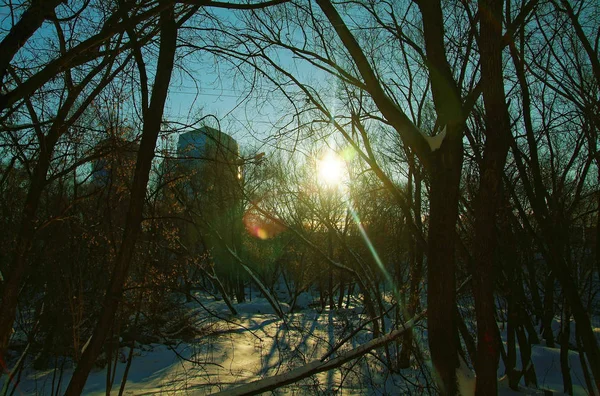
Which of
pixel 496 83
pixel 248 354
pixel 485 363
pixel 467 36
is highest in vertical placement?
pixel 467 36

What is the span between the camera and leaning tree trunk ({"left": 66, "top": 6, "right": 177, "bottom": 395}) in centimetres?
319

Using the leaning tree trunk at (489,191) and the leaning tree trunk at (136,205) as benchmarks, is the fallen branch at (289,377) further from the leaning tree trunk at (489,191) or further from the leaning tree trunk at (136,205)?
the leaning tree trunk at (136,205)

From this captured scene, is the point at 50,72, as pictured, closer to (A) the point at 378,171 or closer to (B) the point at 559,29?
(A) the point at 378,171

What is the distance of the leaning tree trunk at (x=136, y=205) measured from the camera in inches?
126

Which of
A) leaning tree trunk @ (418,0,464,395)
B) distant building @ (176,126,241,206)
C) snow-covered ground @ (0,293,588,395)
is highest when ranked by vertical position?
distant building @ (176,126,241,206)

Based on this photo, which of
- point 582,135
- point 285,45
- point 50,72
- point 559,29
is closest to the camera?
point 50,72

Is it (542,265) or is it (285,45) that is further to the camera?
(542,265)

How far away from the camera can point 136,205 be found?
341 centimetres

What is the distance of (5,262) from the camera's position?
30.0 ft

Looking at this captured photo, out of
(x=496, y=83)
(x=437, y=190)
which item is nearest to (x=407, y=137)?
(x=437, y=190)

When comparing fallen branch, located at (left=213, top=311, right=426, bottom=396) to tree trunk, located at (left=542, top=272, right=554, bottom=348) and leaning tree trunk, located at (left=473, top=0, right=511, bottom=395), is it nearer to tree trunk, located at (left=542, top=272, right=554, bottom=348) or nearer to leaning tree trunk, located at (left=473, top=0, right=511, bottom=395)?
leaning tree trunk, located at (left=473, top=0, right=511, bottom=395)

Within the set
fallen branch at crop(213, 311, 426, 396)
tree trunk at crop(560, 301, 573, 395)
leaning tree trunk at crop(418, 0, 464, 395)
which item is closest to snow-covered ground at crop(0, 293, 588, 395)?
tree trunk at crop(560, 301, 573, 395)

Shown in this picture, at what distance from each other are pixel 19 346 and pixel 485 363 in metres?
11.6

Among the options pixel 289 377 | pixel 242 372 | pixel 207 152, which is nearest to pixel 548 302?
pixel 242 372
